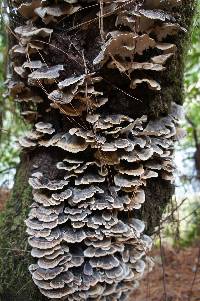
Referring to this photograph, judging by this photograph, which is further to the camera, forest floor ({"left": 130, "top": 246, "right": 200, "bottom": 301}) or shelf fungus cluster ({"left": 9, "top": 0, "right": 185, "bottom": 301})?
forest floor ({"left": 130, "top": 246, "right": 200, "bottom": 301})

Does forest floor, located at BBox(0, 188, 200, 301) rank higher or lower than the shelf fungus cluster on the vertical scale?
lower

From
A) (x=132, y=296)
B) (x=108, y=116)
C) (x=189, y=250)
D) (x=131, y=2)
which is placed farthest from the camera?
(x=189, y=250)

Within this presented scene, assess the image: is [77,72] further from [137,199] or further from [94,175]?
[137,199]

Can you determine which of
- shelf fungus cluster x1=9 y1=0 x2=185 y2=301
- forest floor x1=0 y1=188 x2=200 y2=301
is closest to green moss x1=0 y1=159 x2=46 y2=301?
shelf fungus cluster x1=9 y1=0 x2=185 y2=301

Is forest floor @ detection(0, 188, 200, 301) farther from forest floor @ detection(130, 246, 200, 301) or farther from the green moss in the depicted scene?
the green moss

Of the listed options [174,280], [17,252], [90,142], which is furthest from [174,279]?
[90,142]

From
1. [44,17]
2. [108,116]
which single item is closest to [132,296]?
[108,116]
